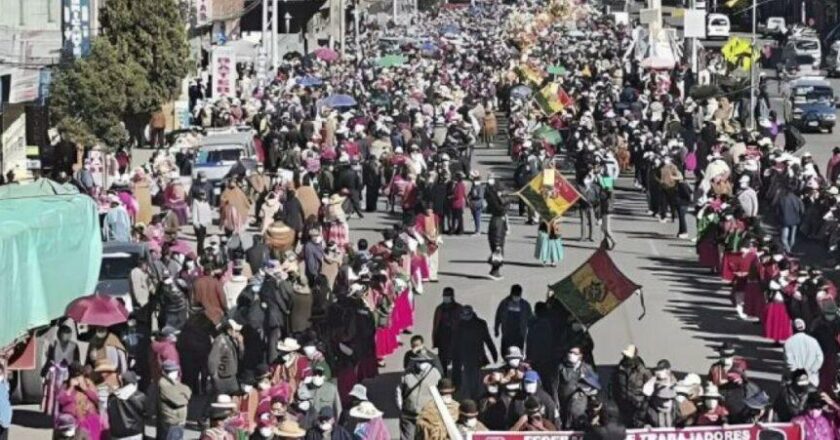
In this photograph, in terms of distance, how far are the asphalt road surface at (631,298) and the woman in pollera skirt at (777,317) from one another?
207 millimetres

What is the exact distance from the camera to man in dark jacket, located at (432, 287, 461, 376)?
949 inches

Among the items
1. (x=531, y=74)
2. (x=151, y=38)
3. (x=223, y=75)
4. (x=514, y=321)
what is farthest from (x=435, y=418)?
(x=531, y=74)

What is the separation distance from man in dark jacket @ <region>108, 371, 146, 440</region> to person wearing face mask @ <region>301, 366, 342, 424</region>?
148 cm

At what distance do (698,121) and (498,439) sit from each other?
30693mm

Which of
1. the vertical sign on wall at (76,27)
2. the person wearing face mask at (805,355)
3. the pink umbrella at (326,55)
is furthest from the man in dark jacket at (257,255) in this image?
the pink umbrella at (326,55)

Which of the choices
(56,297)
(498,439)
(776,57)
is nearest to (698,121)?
(56,297)

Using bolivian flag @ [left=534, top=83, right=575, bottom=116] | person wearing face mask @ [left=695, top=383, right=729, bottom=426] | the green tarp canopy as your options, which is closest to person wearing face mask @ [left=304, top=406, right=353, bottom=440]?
person wearing face mask @ [left=695, top=383, right=729, bottom=426]

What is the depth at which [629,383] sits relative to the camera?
69.5 ft

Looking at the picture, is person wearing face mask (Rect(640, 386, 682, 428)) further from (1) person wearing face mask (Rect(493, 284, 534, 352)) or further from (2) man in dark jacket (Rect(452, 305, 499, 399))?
(1) person wearing face mask (Rect(493, 284, 534, 352))

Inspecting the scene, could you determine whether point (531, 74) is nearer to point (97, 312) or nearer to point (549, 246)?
point (549, 246)

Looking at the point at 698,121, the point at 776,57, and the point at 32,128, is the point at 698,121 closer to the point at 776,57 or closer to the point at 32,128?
the point at 32,128

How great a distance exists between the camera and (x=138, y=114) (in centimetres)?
→ 4991

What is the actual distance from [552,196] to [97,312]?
475 inches

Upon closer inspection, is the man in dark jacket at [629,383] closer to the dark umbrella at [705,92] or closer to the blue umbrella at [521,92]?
the dark umbrella at [705,92]
